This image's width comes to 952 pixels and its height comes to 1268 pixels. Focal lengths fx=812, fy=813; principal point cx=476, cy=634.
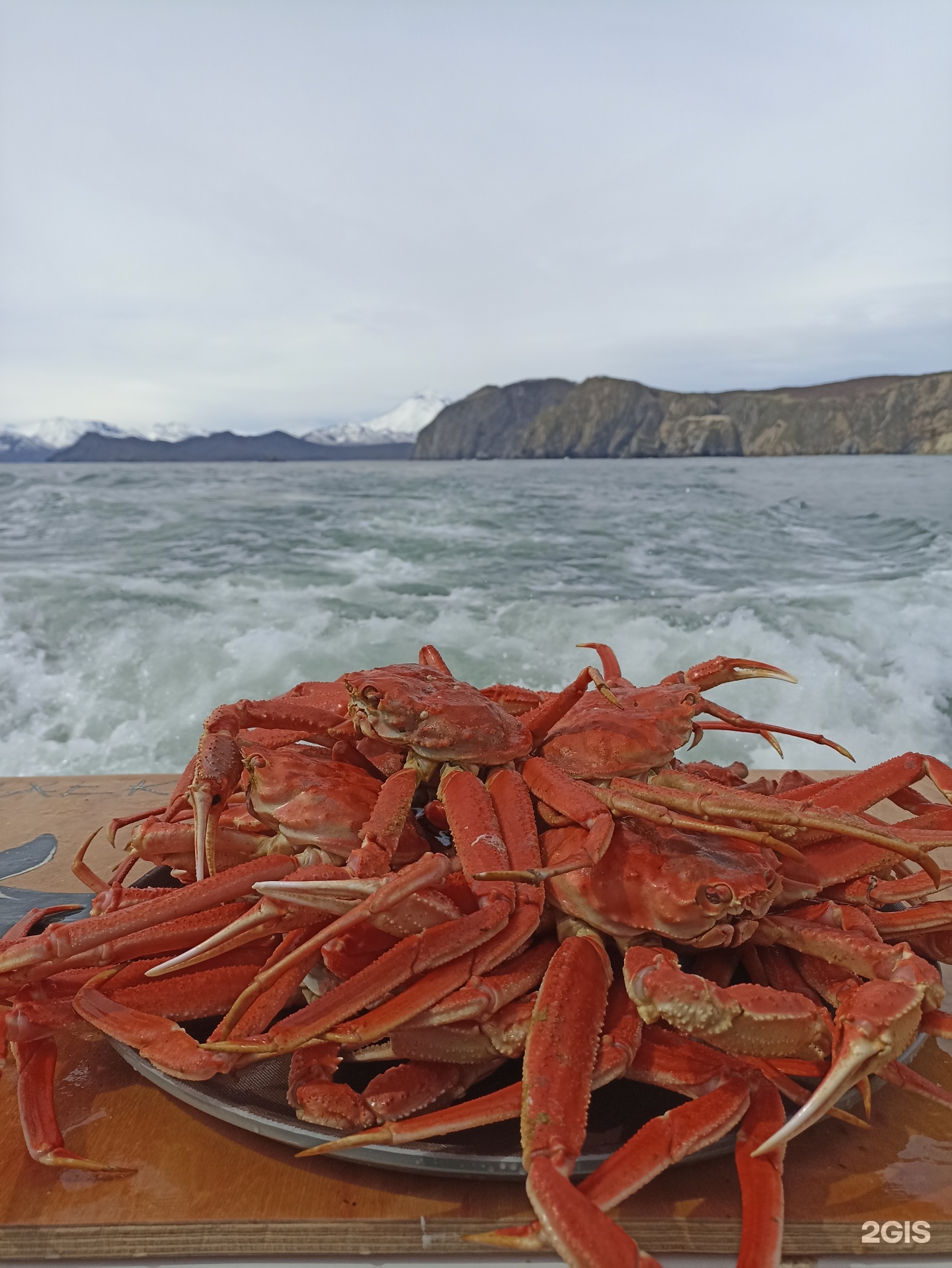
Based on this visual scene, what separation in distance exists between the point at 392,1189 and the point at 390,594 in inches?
250

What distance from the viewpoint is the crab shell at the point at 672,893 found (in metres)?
0.82

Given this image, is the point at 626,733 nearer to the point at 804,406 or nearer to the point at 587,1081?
the point at 587,1081

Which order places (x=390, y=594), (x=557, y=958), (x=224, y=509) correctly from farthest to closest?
(x=224, y=509), (x=390, y=594), (x=557, y=958)

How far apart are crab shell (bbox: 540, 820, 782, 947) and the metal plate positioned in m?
0.16

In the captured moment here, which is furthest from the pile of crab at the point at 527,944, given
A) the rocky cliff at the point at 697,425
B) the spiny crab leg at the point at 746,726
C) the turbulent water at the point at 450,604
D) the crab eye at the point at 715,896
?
the rocky cliff at the point at 697,425

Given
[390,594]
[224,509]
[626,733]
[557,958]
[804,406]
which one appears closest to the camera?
[557,958]

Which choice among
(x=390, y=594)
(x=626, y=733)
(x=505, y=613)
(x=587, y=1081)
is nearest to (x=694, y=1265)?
(x=587, y=1081)

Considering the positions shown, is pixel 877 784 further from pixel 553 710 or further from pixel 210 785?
pixel 210 785

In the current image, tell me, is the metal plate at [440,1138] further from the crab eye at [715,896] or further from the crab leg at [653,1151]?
the crab eye at [715,896]

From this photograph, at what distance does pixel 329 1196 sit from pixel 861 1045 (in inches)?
19.1

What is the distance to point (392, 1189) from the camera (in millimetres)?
734

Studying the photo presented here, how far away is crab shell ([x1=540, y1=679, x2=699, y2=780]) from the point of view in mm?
1006

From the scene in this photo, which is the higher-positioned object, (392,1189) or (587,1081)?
(587,1081)

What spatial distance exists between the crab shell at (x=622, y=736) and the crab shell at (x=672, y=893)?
0.47ft
